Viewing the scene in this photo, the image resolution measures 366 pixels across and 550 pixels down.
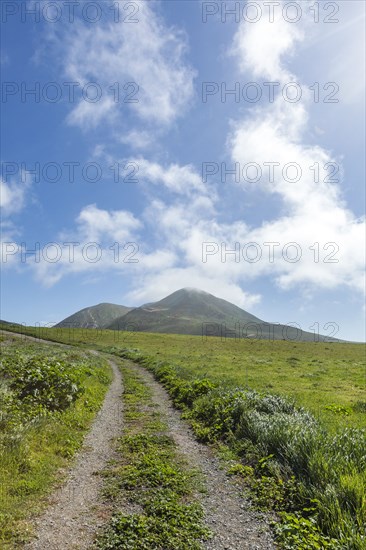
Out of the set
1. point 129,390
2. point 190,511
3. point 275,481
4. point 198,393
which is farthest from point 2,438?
point 129,390

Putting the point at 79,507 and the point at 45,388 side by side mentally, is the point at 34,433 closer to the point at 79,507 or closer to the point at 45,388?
the point at 79,507

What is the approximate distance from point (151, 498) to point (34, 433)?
5486mm

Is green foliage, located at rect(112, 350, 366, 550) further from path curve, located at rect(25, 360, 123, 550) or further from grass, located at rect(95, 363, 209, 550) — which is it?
path curve, located at rect(25, 360, 123, 550)

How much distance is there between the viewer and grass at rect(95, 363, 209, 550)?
24.9 ft

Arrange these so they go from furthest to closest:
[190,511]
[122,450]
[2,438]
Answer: [122,450] → [2,438] → [190,511]

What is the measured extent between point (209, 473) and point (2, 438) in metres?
6.91

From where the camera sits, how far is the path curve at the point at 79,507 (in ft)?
24.6

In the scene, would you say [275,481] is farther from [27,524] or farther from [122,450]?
[27,524]

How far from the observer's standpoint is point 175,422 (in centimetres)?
1781

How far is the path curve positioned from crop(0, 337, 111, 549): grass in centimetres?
35

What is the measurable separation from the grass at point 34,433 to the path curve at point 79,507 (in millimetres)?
346

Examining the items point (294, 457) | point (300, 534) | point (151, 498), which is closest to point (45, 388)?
point (151, 498)

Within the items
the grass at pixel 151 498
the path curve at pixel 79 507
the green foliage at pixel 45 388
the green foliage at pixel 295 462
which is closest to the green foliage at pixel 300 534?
the green foliage at pixel 295 462

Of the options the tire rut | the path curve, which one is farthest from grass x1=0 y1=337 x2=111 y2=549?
the tire rut
